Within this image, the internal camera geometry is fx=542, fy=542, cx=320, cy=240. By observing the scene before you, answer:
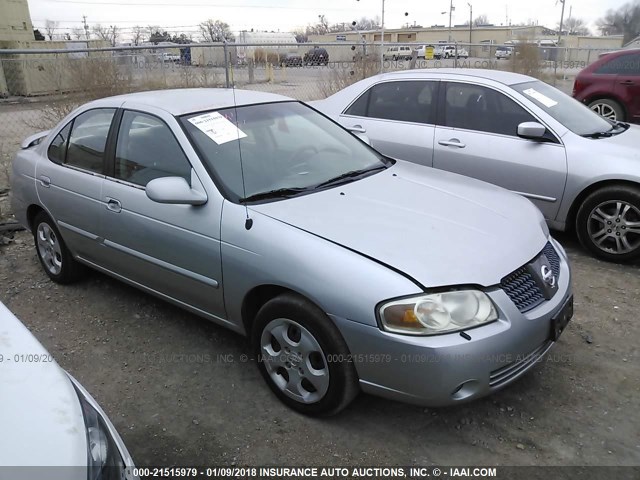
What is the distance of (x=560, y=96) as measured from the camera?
5574mm

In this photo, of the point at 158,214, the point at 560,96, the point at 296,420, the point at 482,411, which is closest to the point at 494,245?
the point at 482,411

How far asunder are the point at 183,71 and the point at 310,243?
905cm

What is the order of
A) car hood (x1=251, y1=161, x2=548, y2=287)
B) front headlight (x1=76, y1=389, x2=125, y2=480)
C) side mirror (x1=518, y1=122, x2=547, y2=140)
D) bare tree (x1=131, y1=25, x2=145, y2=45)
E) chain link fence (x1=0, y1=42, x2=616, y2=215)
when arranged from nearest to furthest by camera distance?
front headlight (x1=76, y1=389, x2=125, y2=480) < car hood (x1=251, y1=161, x2=548, y2=287) < side mirror (x1=518, y1=122, x2=547, y2=140) < chain link fence (x1=0, y1=42, x2=616, y2=215) < bare tree (x1=131, y1=25, x2=145, y2=45)

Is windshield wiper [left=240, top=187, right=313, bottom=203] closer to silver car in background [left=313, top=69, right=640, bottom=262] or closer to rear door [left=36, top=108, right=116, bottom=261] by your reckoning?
rear door [left=36, top=108, right=116, bottom=261]

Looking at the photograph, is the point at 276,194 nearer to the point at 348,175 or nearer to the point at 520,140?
the point at 348,175

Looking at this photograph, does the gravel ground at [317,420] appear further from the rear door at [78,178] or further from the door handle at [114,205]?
the door handle at [114,205]

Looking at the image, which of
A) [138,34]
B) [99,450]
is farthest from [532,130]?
[138,34]

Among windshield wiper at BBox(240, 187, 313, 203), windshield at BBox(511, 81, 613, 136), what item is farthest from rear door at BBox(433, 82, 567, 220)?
windshield wiper at BBox(240, 187, 313, 203)

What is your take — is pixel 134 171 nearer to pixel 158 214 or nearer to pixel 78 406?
pixel 158 214

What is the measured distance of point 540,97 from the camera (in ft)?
17.3

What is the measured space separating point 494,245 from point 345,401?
3.58 ft

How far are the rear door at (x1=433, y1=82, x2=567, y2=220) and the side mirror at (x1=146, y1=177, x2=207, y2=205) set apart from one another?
3.10 meters

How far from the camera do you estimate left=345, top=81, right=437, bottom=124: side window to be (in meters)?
5.65

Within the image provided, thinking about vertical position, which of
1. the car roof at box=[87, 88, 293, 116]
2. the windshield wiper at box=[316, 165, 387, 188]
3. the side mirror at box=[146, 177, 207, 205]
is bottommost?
the windshield wiper at box=[316, 165, 387, 188]
